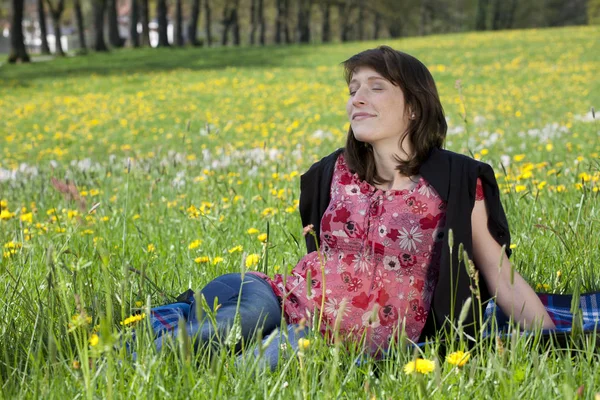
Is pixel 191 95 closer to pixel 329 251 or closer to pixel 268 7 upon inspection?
pixel 329 251

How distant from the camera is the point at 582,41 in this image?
27.6 meters

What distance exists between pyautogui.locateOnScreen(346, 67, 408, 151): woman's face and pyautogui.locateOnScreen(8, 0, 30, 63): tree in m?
27.9

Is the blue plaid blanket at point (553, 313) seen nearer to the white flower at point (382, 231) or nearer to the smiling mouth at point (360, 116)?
the white flower at point (382, 231)

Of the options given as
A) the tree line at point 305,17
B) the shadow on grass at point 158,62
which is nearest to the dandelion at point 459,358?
the shadow on grass at point 158,62

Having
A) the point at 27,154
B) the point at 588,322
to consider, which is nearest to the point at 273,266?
the point at 588,322

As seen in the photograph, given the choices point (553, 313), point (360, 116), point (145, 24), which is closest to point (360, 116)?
point (360, 116)

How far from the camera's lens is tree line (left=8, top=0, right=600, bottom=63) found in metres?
38.8

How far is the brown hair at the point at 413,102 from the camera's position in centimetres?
245

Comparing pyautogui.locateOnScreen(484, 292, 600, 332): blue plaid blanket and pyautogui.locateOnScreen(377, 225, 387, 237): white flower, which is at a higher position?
pyautogui.locateOnScreen(377, 225, 387, 237): white flower

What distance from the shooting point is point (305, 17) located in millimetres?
50906

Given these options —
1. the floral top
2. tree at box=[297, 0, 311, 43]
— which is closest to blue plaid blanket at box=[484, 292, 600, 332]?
the floral top

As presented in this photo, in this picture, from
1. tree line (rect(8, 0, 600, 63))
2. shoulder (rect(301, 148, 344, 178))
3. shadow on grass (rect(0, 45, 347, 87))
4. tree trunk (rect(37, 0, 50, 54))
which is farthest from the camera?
tree line (rect(8, 0, 600, 63))

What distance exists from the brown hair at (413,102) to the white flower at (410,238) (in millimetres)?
191

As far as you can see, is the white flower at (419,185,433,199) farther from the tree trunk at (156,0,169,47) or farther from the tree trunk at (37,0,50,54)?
the tree trunk at (156,0,169,47)
